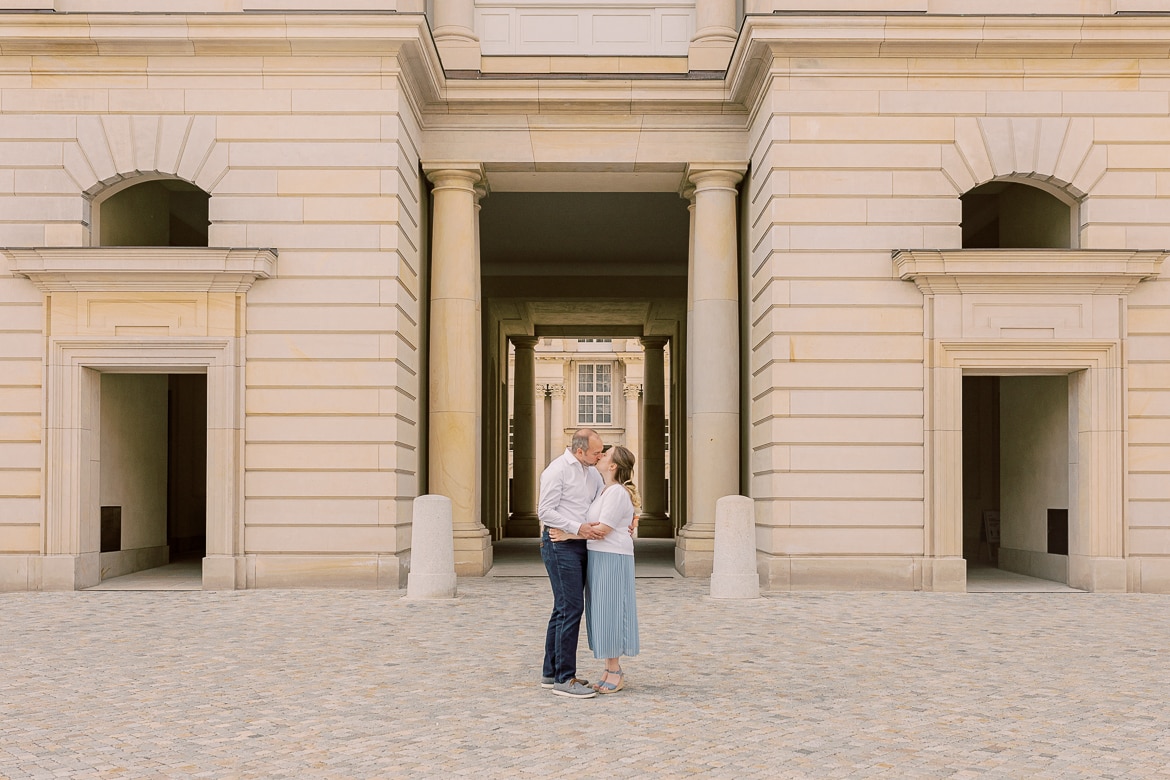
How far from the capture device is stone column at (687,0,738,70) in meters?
18.1

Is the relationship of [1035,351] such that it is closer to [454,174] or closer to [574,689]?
[454,174]

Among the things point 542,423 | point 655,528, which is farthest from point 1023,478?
point 542,423

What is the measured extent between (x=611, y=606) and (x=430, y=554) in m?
6.33

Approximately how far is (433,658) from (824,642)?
147 inches

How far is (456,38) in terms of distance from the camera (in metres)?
18.1

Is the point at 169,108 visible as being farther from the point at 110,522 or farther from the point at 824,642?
the point at 824,642

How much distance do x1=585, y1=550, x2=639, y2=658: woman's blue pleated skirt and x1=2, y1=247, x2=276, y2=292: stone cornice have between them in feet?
29.8

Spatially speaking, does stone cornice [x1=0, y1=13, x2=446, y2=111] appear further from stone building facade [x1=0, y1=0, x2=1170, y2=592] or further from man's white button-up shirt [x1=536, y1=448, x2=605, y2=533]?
man's white button-up shirt [x1=536, y1=448, x2=605, y2=533]

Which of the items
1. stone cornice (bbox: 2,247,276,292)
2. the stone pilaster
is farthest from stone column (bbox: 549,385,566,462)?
stone cornice (bbox: 2,247,276,292)

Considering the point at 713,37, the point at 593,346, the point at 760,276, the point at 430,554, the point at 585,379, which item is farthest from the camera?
the point at 585,379

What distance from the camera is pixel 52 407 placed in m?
15.6

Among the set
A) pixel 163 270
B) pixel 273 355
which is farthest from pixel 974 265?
pixel 163 270

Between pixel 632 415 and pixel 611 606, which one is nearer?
pixel 611 606

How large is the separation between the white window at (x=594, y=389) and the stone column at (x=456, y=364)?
45.1 metres
